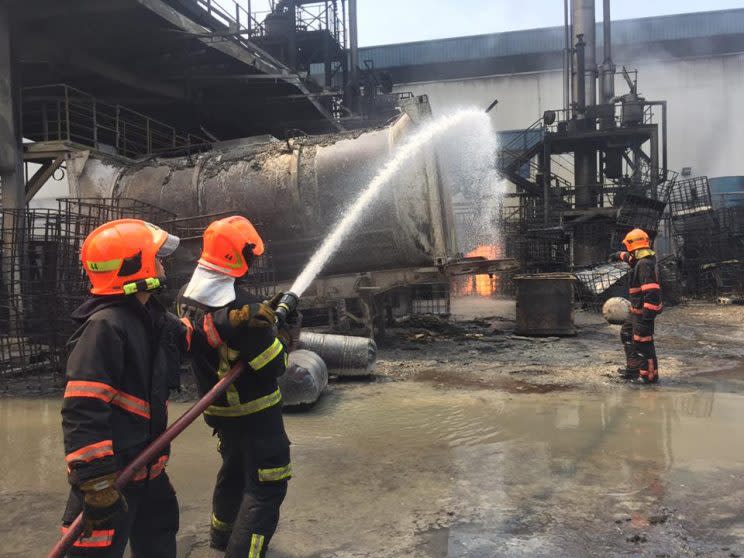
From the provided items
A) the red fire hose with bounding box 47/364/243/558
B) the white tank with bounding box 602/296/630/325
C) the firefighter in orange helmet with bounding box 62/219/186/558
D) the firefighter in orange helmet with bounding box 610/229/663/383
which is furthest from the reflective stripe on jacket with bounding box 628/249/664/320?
the firefighter in orange helmet with bounding box 62/219/186/558

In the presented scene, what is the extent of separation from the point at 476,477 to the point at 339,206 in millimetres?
5014

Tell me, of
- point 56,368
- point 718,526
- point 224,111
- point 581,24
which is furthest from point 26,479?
point 581,24

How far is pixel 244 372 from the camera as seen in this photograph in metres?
2.54

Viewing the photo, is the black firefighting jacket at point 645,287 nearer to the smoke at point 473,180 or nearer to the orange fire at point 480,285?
the smoke at point 473,180

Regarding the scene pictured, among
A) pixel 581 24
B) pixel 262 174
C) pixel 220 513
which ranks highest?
pixel 581 24

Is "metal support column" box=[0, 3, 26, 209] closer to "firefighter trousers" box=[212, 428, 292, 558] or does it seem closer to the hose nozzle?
the hose nozzle

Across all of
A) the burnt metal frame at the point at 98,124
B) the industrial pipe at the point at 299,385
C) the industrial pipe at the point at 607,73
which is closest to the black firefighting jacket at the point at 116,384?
the industrial pipe at the point at 299,385

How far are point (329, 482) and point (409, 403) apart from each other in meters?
2.07

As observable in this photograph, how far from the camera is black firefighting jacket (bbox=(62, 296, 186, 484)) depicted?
6.04ft

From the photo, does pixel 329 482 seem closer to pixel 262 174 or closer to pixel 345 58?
pixel 262 174

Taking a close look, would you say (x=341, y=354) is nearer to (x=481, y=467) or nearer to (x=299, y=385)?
(x=299, y=385)

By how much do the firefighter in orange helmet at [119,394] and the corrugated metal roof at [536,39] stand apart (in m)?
32.3

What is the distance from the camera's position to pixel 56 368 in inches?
245

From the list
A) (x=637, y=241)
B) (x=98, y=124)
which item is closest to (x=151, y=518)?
(x=637, y=241)
